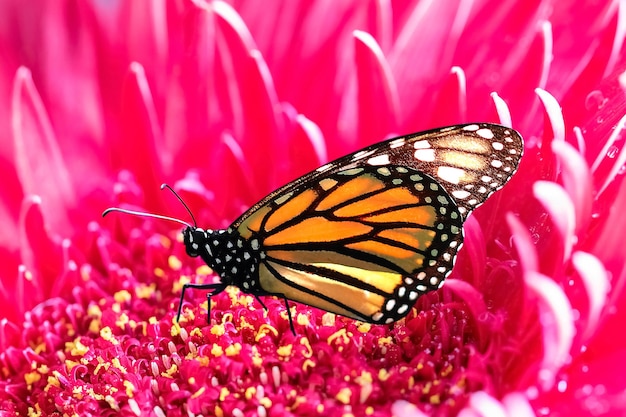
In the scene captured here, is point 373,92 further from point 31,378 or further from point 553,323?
point 31,378

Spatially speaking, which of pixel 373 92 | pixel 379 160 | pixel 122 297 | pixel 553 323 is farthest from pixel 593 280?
pixel 122 297

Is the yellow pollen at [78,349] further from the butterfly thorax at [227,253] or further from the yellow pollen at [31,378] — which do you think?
the butterfly thorax at [227,253]

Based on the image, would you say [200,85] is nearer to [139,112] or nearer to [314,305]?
[139,112]

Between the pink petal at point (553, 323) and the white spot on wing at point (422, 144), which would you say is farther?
the white spot on wing at point (422, 144)

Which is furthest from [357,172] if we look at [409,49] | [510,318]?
[409,49]

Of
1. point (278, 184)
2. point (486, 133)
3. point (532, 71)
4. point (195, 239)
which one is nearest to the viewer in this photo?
point (486, 133)

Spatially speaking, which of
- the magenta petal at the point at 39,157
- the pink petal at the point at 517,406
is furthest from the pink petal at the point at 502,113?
the magenta petal at the point at 39,157
